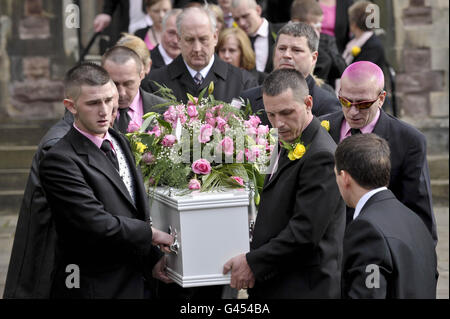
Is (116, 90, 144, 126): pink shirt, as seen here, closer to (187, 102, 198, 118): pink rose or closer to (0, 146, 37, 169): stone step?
(187, 102, 198, 118): pink rose

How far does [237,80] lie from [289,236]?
2543 millimetres

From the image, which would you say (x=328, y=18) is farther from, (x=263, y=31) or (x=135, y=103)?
(x=135, y=103)

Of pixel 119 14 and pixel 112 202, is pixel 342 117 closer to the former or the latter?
pixel 112 202

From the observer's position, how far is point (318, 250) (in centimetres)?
440

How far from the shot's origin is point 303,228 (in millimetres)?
4328

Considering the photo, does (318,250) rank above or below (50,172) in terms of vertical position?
below

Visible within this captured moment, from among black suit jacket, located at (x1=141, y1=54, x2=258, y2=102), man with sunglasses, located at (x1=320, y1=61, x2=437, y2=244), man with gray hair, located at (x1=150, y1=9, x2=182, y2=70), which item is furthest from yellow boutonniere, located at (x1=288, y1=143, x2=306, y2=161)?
man with gray hair, located at (x1=150, y1=9, x2=182, y2=70)

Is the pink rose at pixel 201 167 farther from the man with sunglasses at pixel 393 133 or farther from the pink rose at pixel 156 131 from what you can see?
the man with sunglasses at pixel 393 133

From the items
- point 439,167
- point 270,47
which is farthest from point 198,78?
point 439,167

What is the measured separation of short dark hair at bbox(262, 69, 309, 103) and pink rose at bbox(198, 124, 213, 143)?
0.41 meters

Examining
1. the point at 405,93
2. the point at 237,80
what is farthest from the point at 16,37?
the point at 237,80

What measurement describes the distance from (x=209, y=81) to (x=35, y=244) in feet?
6.79
